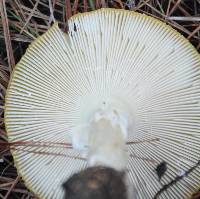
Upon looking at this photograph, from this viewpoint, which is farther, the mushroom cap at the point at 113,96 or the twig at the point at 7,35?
the twig at the point at 7,35

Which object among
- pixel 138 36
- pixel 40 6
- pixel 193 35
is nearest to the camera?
pixel 138 36

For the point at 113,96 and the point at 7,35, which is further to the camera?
the point at 7,35

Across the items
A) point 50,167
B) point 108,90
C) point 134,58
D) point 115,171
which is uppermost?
point 134,58

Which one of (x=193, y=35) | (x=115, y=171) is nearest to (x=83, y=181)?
(x=115, y=171)

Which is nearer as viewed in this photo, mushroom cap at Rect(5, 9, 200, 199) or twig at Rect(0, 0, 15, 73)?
mushroom cap at Rect(5, 9, 200, 199)

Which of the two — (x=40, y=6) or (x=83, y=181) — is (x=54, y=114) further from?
(x=40, y=6)

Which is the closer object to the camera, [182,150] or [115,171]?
[115,171]

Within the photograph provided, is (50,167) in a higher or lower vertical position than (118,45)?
lower

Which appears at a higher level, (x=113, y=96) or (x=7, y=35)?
(x=7, y=35)
